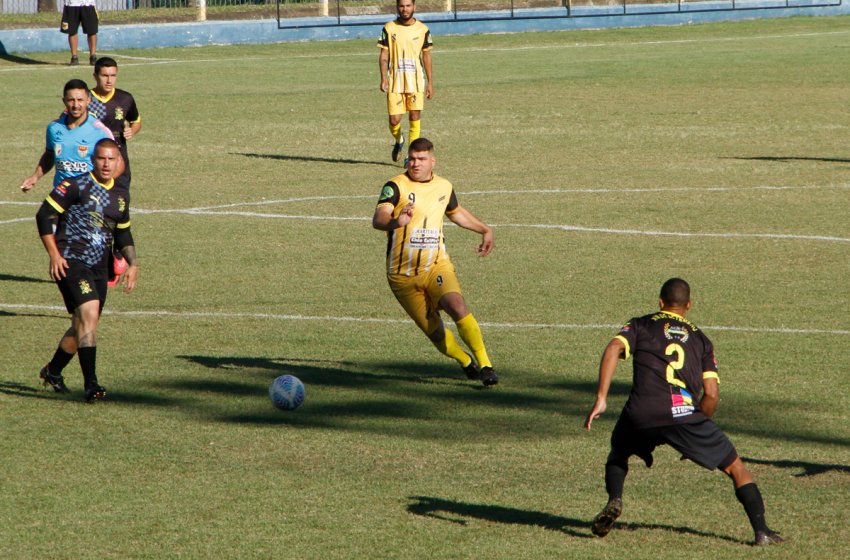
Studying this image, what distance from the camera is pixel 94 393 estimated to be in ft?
34.3

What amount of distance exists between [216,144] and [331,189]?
18.0 ft

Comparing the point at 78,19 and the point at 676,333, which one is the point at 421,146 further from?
the point at 78,19

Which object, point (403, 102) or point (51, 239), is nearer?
point (51, 239)

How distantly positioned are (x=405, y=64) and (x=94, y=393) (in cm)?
1316

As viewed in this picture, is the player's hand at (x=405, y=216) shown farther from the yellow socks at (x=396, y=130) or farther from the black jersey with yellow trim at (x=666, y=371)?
the yellow socks at (x=396, y=130)

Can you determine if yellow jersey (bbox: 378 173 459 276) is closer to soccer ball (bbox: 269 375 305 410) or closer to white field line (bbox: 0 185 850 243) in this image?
soccer ball (bbox: 269 375 305 410)

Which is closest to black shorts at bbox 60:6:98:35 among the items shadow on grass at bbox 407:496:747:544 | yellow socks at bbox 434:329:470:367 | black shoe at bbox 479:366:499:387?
yellow socks at bbox 434:329:470:367

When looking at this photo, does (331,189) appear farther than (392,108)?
No

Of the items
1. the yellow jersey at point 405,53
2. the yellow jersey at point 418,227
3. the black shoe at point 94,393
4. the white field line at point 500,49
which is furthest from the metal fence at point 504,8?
the black shoe at point 94,393

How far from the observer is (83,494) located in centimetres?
846

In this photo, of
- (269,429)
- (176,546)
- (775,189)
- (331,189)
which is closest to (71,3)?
(331,189)

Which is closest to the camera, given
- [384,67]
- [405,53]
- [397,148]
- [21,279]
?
[21,279]

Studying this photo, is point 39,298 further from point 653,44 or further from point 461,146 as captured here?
point 653,44

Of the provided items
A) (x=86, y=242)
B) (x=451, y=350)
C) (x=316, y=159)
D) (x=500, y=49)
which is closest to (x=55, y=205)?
(x=86, y=242)
